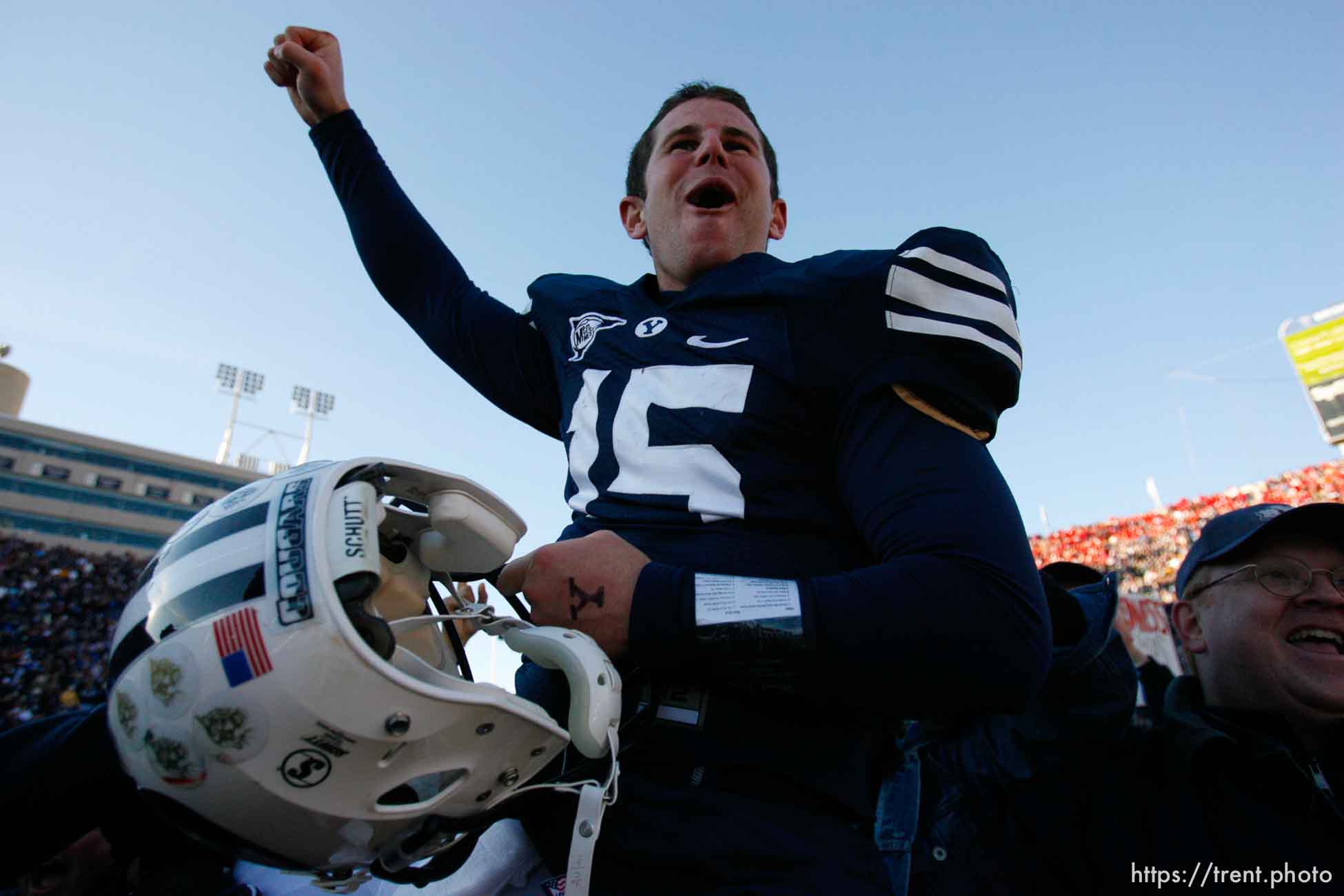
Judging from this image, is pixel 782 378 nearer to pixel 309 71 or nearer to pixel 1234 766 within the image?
pixel 309 71

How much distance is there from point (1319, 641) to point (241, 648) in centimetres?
282

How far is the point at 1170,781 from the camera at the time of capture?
221 cm

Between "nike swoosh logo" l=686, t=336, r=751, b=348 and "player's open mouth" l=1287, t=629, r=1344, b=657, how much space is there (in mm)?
2038

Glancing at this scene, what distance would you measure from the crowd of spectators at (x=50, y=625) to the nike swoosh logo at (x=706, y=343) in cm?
1857

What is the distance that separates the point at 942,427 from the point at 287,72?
1.91m

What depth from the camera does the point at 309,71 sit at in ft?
6.84

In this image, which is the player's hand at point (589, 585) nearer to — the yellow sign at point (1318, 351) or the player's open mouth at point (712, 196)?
the player's open mouth at point (712, 196)

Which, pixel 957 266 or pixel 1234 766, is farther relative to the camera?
pixel 1234 766

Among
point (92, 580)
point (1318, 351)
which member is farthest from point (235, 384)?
point (1318, 351)

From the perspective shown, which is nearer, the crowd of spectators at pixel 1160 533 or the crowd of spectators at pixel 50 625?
the crowd of spectators at pixel 50 625

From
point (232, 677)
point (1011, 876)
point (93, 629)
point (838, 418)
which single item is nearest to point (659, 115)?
point (838, 418)

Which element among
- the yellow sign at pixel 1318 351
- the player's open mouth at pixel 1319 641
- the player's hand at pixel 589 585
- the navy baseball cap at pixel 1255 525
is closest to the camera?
the player's hand at pixel 589 585

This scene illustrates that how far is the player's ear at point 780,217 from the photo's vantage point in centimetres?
248

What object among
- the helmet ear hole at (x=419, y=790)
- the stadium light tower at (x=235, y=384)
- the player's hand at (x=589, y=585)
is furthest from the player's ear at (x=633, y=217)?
the stadium light tower at (x=235, y=384)
